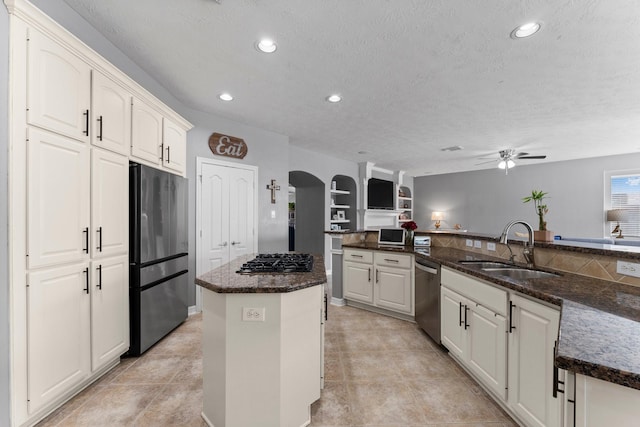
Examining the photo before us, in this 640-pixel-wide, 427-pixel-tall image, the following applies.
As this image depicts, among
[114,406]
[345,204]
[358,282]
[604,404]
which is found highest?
[345,204]

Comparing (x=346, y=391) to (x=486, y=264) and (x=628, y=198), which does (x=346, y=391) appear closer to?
(x=486, y=264)

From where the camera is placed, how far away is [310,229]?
259 inches

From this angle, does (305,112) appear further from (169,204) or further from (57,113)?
(57,113)

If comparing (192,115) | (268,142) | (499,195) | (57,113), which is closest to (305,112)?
(268,142)

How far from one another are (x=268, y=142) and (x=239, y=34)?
2.33 metres

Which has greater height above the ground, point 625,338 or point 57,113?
point 57,113

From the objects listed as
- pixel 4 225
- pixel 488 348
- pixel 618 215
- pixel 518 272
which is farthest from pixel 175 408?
pixel 618 215

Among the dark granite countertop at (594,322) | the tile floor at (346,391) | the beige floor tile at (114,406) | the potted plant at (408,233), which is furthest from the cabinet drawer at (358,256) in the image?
the beige floor tile at (114,406)

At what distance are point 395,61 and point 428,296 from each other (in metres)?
2.30

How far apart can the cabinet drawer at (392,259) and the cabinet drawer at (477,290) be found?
2.43ft

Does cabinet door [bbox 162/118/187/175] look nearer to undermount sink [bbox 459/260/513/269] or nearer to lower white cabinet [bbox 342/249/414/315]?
lower white cabinet [bbox 342/249/414/315]

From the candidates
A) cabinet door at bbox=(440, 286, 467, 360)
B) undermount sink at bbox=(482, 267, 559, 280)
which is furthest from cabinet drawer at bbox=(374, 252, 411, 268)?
undermount sink at bbox=(482, 267, 559, 280)

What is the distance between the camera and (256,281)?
1621 millimetres

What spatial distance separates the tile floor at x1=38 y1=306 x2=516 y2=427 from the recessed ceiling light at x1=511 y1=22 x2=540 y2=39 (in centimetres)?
264
